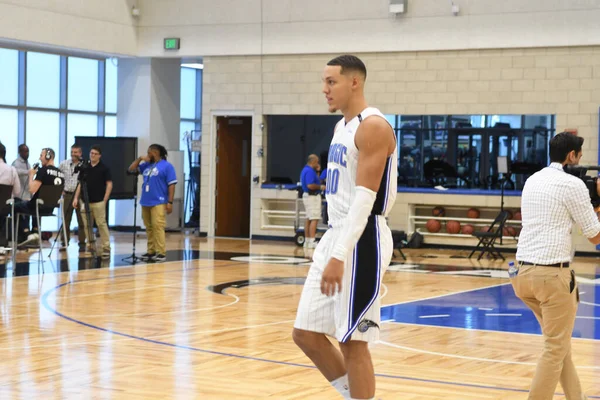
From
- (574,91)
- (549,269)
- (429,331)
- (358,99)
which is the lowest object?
(429,331)

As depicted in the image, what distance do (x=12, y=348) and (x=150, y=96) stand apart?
1449 centimetres

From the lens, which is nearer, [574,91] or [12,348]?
[12,348]

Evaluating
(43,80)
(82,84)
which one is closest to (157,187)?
(43,80)

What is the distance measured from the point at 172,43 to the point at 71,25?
2230mm

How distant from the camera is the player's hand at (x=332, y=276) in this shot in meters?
4.04

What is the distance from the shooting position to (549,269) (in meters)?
5.14

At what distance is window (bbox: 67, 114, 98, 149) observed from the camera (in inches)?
874

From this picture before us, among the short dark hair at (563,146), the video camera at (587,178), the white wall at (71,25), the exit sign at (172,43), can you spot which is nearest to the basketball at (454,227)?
the exit sign at (172,43)

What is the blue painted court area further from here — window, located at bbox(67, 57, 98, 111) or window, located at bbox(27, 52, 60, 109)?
window, located at bbox(67, 57, 98, 111)

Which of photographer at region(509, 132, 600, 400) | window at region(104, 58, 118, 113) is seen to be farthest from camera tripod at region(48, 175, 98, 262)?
photographer at region(509, 132, 600, 400)

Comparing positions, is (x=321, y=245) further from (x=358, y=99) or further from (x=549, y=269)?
(x=549, y=269)

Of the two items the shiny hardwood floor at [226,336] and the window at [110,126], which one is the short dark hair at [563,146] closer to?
the shiny hardwood floor at [226,336]

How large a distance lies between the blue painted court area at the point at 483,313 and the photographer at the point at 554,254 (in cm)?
371

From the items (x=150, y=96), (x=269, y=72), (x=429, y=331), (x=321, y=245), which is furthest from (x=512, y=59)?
(x=321, y=245)
